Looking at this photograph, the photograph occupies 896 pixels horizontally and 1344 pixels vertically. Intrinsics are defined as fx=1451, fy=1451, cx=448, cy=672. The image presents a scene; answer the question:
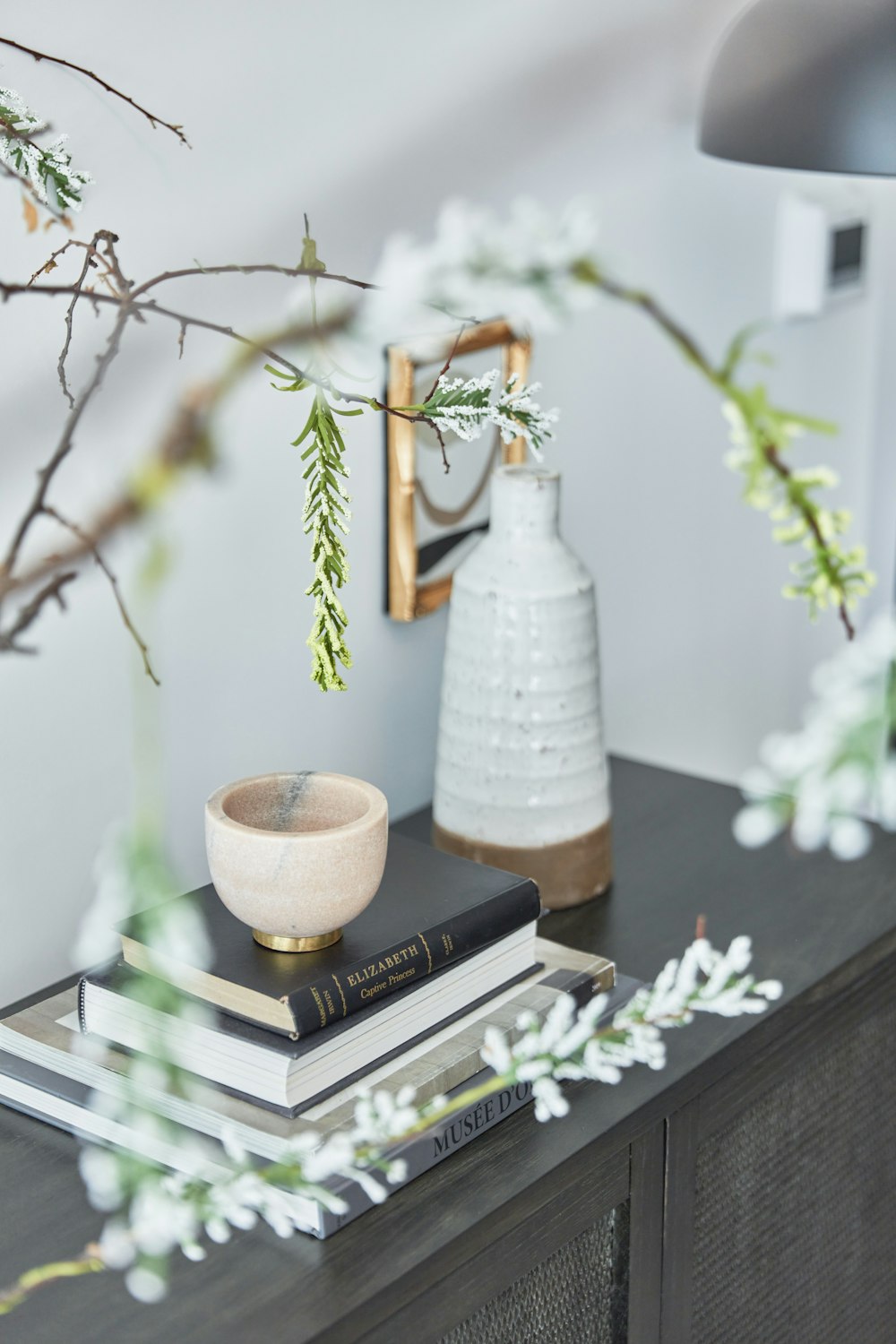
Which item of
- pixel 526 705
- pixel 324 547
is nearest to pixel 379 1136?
pixel 324 547

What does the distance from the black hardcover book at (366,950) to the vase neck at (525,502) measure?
0.27m

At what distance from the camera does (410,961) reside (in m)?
0.89

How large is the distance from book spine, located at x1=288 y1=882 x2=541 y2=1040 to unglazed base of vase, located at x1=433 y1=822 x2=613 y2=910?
0.17m

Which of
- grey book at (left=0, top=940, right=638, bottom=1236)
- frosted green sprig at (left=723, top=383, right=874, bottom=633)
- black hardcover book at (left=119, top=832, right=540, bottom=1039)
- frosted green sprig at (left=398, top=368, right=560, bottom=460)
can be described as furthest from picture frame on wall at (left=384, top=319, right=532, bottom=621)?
frosted green sprig at (left=723, top=383, right=874, bottom=633)

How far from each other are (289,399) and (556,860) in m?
0.42

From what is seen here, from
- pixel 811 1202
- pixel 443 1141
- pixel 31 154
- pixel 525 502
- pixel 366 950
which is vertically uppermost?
pixel 31 154

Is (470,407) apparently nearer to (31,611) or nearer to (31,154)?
(31,611)

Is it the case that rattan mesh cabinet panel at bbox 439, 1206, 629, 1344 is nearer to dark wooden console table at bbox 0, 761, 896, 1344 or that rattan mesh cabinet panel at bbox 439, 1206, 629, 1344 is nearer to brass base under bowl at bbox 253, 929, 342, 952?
dark wooden console table at bbox 0, 761, 896, 1344

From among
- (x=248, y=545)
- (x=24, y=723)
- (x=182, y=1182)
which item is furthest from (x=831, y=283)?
(x=182, y=1182)

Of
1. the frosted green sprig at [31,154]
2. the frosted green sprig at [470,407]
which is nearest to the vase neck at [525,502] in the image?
the frosted green sprig at [31,154]

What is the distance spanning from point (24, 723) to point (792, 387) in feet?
3.74

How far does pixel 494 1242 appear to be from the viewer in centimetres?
83

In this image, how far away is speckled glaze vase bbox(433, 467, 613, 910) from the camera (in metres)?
1.12

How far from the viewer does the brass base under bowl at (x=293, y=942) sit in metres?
0.88
